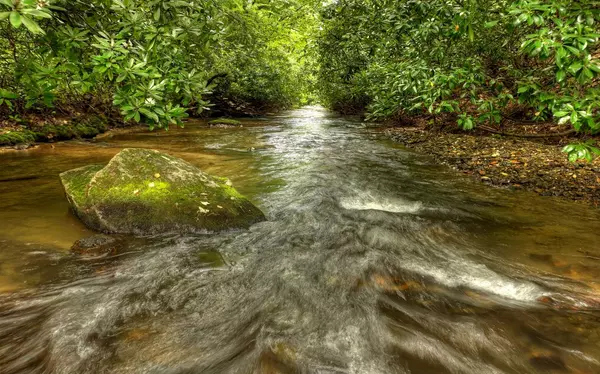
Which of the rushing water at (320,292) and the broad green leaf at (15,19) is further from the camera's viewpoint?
the rushing water at (320,292)

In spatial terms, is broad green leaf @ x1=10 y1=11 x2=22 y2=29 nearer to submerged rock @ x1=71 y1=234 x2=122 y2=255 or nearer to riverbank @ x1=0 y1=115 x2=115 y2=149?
submerged rock @ x1=71 y1=234 x2=122 y2=255

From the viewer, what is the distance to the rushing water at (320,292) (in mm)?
2117

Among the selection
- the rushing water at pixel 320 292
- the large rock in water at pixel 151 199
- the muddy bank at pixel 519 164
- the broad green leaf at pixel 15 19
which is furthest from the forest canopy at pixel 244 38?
the rushing water at pixel 320 292

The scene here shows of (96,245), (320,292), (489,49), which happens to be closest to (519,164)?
(489,49)

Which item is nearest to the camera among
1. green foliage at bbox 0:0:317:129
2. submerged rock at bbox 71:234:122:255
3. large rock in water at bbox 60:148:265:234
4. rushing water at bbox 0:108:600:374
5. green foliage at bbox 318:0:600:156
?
rushing water at bbox 0:108:600:374

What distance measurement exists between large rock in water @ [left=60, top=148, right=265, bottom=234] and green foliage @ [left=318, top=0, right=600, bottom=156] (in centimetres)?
367

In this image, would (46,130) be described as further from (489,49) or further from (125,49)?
(489,49)

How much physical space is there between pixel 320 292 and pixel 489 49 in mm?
8185

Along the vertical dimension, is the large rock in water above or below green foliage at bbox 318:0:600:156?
below

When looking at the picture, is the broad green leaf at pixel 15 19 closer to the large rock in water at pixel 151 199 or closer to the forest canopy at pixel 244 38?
the forest canopy at pixel 244 38

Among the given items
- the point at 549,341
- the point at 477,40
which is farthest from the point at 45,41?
the point at 477,40

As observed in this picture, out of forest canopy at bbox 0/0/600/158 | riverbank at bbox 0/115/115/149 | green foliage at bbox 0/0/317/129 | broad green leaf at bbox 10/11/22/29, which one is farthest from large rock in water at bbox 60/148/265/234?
riverbank at bbox 0/115/115/149

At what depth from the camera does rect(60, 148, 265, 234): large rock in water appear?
12.2 feet

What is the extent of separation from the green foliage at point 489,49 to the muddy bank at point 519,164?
3.15ft
